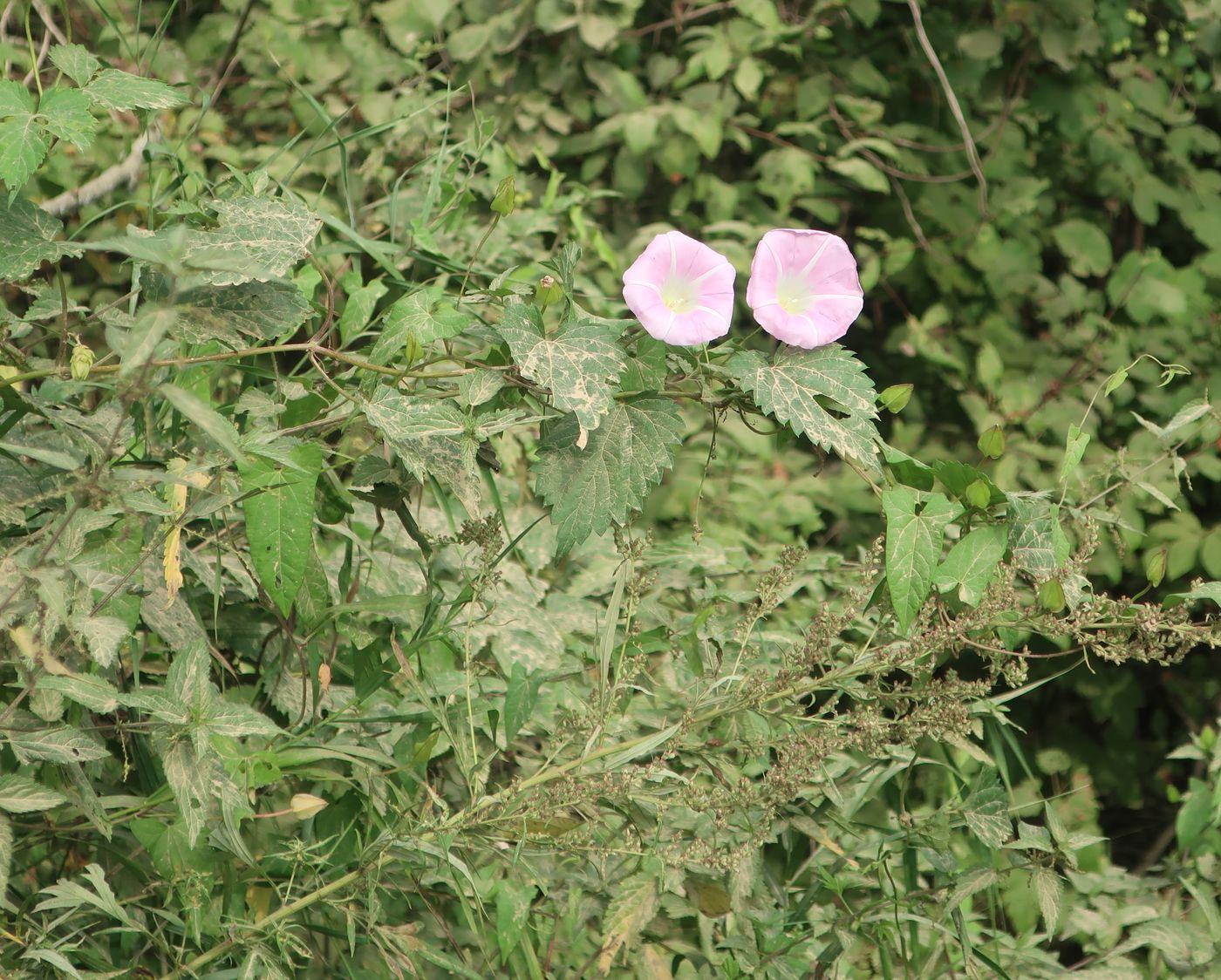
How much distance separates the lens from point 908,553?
1.04 m

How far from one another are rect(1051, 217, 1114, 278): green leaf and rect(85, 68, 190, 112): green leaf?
2.49 meters

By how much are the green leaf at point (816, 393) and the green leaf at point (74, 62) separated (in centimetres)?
68

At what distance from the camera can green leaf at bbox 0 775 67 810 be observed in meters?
0.97

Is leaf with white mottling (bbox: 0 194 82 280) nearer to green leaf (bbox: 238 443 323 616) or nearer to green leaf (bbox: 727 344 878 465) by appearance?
green leaf (bbox: 238 443 323 616)

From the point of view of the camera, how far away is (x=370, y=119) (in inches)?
104

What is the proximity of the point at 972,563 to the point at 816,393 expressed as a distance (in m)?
0.22

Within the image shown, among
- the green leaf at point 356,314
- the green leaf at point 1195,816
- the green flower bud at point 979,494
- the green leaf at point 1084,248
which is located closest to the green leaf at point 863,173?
the green leaf at point 1084,248

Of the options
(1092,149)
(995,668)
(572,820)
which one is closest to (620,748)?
(572,820)

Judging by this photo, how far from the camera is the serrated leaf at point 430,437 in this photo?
1009mm

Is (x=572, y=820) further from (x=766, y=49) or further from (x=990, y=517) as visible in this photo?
(x=766, y=49)

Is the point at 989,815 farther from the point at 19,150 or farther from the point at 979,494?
the point at 19,150

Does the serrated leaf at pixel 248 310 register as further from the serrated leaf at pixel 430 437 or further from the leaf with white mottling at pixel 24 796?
the leaf with white mottling at pixel 24 796

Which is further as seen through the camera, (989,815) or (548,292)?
(989,815)

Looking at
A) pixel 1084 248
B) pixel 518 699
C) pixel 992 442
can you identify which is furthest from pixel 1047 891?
pixel 1084 248
